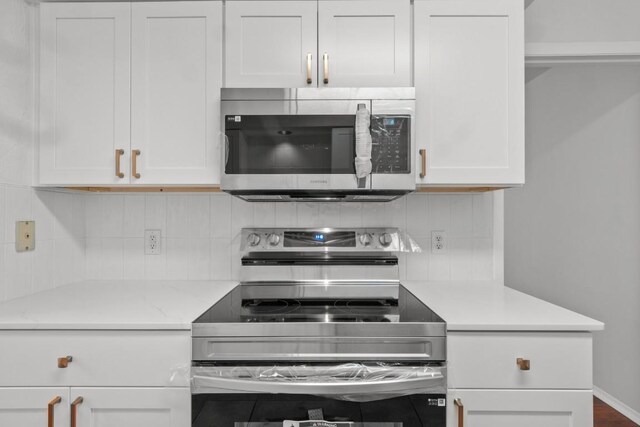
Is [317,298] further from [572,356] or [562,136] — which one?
[562,136]

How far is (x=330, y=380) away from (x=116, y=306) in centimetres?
78

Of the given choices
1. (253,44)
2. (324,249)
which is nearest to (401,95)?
(253,44)

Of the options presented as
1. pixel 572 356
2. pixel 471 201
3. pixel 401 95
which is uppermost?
pixel 401 95

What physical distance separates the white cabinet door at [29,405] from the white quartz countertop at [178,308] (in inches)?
7.8

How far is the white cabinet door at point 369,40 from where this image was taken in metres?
1.69

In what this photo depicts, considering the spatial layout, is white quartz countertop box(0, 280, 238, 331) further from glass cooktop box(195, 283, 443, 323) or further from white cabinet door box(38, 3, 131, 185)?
white cabinet door box(38, 3, 131, 185)

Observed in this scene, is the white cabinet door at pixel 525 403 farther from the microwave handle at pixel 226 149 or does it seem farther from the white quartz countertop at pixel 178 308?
the microwave handle at pixel 226 149

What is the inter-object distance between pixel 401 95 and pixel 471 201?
2.24ft

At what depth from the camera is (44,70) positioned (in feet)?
5.55

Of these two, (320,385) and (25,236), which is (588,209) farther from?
(25,236)

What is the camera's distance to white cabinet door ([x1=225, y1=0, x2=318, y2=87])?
169 cm

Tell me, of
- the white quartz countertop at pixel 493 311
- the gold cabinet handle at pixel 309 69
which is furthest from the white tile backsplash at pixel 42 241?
the white quartz countertop at pixel 493 311

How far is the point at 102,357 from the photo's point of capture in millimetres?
1302

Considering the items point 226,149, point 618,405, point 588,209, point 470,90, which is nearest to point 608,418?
point 618,405
